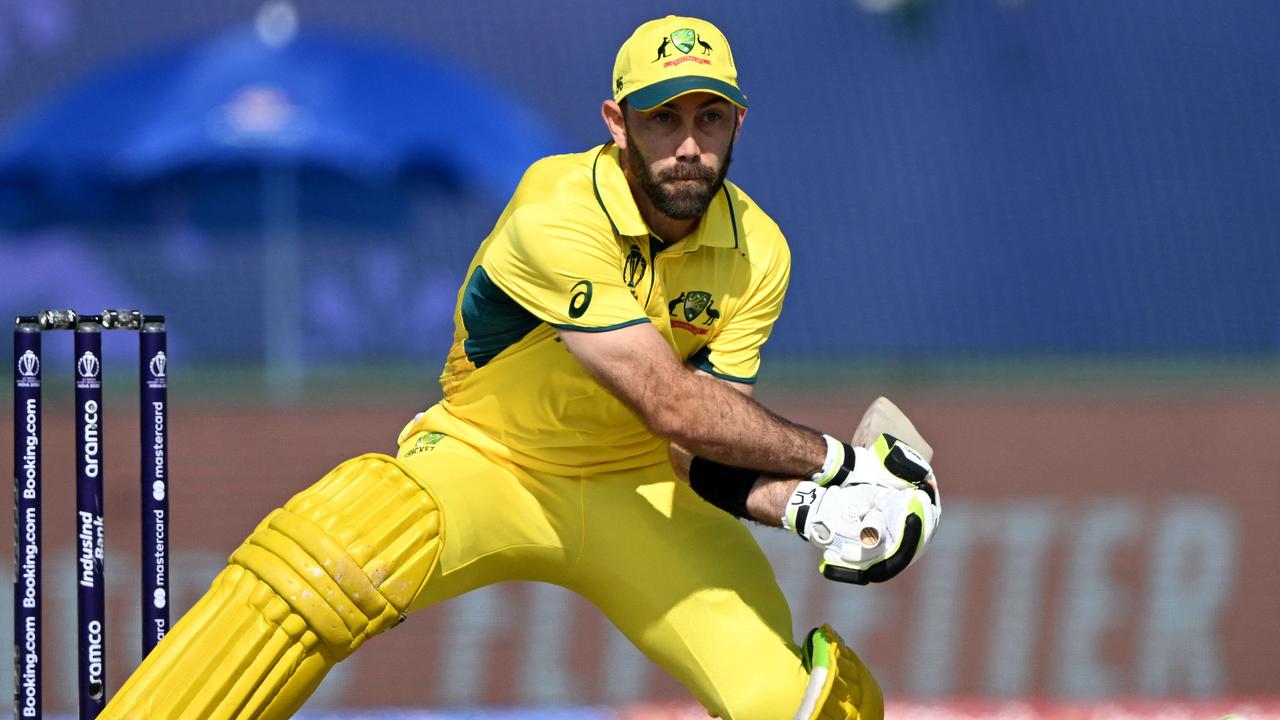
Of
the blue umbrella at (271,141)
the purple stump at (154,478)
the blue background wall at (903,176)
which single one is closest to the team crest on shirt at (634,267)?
the purple stump at (154,478)

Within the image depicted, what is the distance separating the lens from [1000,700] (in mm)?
6977

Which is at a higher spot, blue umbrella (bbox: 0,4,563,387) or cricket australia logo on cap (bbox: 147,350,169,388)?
blue umbrella (bbox: 0,4,563,387)

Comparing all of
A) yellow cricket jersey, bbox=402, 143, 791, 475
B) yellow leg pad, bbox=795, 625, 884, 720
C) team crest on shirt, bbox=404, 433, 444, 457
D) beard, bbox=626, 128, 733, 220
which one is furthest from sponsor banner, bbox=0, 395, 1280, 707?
beard, bbox=626, 128, 733, 220

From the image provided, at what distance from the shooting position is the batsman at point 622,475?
3326mm

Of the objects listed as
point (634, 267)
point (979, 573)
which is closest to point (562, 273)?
point (634, 267)

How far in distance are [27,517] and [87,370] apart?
317 mm

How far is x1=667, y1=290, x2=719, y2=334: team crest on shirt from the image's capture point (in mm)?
3713

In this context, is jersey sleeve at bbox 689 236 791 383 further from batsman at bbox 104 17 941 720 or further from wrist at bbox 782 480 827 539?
wrist at bbox 782 480 827 539

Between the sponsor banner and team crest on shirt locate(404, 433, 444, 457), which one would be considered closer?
team crest on shirt locate(404, 433, 444, 457)

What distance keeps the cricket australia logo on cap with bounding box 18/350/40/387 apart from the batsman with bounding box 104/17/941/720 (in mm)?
549

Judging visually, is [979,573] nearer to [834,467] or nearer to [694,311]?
[694,311]

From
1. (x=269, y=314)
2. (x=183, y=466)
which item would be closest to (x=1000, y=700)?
(x=183, y=466)

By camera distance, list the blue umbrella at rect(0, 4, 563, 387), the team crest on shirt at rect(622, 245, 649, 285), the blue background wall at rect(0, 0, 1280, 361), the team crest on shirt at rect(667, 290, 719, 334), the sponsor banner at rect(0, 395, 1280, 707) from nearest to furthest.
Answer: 1. the team crest on shirt at rect(622, 245, 649, 285)
2. the team crest on shirt at rect(667, 290, 719, 334)
3. the sponsor banner at rect(0, 395, 1280, 707)
4. the blue umbrella at rect(0, 4, 563, 387)
5. the blue background wall at rect(0, 0, 1280, 361)

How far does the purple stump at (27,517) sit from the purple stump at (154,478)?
0.67 ft
